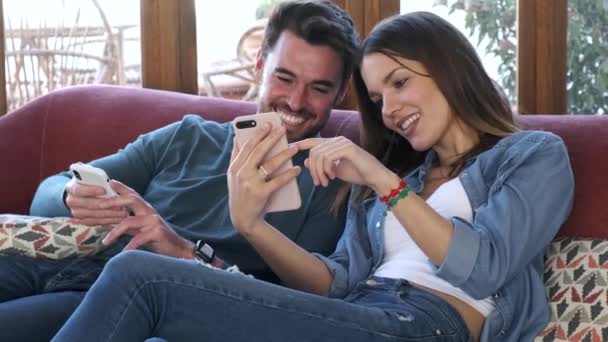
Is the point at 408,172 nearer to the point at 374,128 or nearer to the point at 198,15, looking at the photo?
the point at 374,128

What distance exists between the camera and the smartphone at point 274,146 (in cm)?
165

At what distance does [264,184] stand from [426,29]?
16.6 inches

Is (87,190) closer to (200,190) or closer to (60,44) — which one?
(200,190)

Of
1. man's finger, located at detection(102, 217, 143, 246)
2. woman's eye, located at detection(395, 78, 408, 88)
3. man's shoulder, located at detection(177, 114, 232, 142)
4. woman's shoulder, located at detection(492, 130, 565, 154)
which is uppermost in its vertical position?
woman's eye, located at detection(395, 78, 408, 88)

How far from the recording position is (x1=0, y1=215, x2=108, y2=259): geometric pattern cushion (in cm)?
184

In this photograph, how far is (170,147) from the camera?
2119 millimetres

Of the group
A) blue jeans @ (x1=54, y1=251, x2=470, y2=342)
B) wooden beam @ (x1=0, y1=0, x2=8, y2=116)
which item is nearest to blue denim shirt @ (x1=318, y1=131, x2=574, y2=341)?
blue jeans @ (x1=54, y1=251, x2=470, y2=342)

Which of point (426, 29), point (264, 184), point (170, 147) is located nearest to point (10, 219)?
point (170, 147)

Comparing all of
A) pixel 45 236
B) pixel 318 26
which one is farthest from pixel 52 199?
pixel 318 26

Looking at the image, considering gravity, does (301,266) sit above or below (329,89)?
below

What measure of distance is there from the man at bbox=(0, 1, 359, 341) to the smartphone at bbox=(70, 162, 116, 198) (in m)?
0.01

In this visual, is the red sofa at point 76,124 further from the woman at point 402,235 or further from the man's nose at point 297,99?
the woman at point 402,235

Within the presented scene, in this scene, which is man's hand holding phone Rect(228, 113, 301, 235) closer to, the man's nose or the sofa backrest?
the man's nose

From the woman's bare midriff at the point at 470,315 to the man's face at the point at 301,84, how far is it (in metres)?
0.58
